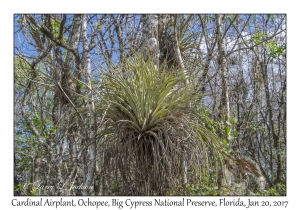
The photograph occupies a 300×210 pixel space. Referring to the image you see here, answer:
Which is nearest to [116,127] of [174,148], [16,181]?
[174,148]

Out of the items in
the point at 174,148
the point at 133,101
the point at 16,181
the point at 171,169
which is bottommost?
the point at 16,181

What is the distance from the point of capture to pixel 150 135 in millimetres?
2262

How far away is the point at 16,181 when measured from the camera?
4.81 metres

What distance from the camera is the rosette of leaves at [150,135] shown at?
2.18 metres

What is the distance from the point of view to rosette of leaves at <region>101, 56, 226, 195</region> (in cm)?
218

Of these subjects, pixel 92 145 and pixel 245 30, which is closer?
pixel 92 145
